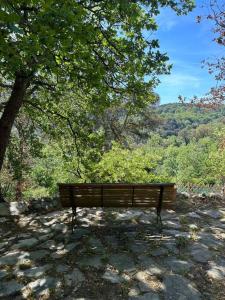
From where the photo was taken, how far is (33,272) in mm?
5109

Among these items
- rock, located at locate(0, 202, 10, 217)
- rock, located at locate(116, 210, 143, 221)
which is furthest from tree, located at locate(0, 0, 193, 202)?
rock, located at locate(116, 210, 143, 221)

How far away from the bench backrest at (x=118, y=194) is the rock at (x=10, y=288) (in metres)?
2.34

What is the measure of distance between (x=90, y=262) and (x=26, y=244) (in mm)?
1472

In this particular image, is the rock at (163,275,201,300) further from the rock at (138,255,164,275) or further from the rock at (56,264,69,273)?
the rock at (56,264,69,273)

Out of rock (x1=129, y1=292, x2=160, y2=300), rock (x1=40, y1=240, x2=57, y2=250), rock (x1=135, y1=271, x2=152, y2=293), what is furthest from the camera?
rock (x1=40, y1=240, x2=57, y2=250)

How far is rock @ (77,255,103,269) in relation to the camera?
5309 mm

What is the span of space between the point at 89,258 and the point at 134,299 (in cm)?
137

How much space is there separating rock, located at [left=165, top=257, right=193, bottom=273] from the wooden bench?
1531 millimetres

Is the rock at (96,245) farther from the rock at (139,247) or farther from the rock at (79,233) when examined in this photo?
the rock at (139,247)

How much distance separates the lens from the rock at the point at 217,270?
16.6 ft

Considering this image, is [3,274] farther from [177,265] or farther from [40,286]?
[177,265]

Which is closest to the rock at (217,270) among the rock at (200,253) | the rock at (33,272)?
the rock at (200,253)

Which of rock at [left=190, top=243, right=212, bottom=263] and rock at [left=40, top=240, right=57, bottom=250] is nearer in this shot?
rock at [left=190, top=243, right=212, bottom=263]

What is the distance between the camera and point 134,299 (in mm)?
4352
